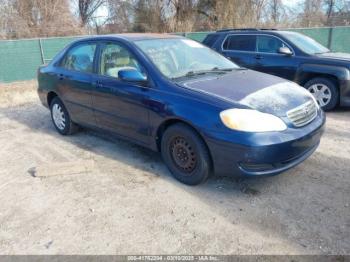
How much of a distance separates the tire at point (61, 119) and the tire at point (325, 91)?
4.64 m

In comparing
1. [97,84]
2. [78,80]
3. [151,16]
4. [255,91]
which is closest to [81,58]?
[78,80]

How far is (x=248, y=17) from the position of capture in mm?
18922

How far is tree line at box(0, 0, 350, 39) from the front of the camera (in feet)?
57.5

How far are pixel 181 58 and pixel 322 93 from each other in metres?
3.71

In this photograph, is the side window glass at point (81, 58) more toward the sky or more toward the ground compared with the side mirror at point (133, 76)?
more toward the sky

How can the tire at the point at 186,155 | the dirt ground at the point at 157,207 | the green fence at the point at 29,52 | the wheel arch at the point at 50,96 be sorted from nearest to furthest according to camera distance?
the dirt ground at the point at 157,207 < the tire at the point at 186,155 < the wheel arch at the point at 50,96 < the green fence at the point at 29,52

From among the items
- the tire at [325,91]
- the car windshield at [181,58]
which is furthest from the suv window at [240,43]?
the car windshield at [181,58]

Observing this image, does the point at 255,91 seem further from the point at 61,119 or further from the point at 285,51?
the point at 285,51

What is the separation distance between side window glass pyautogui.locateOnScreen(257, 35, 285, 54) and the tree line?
40.5 feet

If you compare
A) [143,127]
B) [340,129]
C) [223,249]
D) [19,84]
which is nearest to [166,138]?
[143,127]

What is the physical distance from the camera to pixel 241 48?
7648mm

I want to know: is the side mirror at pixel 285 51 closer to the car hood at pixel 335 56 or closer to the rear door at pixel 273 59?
the rear door at pixel 273 59

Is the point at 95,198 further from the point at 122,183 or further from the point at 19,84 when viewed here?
the point at 19,84

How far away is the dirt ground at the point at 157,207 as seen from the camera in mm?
2766
